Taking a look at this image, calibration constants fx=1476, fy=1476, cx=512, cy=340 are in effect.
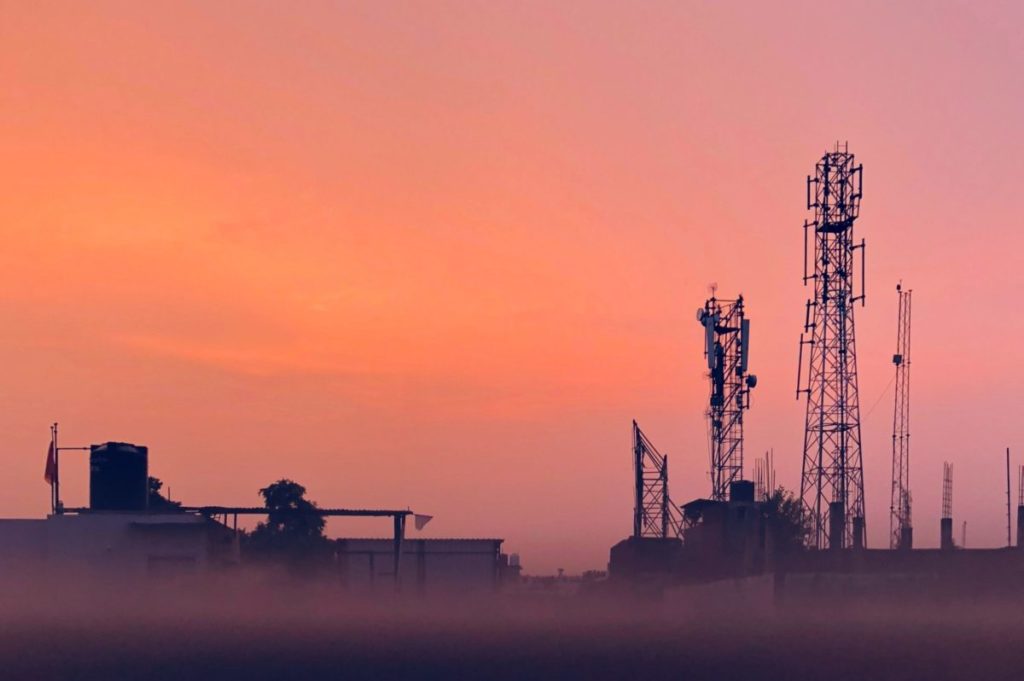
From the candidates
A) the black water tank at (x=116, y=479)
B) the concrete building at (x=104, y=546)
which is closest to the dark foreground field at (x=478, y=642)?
the concrete building at (x=104, y=546)

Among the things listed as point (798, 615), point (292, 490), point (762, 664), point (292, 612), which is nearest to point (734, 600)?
point (798, 615)

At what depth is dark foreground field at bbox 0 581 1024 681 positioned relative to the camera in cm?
4412

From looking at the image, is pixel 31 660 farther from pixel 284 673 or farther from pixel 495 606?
pixel 495 606

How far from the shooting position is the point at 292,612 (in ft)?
334

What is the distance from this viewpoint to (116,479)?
323 ft

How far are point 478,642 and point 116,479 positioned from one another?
4311cm

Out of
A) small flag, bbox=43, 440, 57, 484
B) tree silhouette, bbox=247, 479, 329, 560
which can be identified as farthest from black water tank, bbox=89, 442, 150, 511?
tree silhouette, bbox=247, 479, 329, 560

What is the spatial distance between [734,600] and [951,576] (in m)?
14.8

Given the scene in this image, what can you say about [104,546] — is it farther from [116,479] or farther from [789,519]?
[789,519]

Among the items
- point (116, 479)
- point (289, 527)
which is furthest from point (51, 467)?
point (289, 527)

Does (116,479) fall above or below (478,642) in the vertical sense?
above

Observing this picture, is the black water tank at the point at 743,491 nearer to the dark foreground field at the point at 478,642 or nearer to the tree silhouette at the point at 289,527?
the dark foreground field at the point at 478,642

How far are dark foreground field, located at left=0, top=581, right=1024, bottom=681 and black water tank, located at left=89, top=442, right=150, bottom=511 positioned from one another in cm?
820

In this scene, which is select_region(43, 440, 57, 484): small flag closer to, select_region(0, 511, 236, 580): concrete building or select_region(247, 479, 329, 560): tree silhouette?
select_region(0, 511, 236, 580): concrete building
